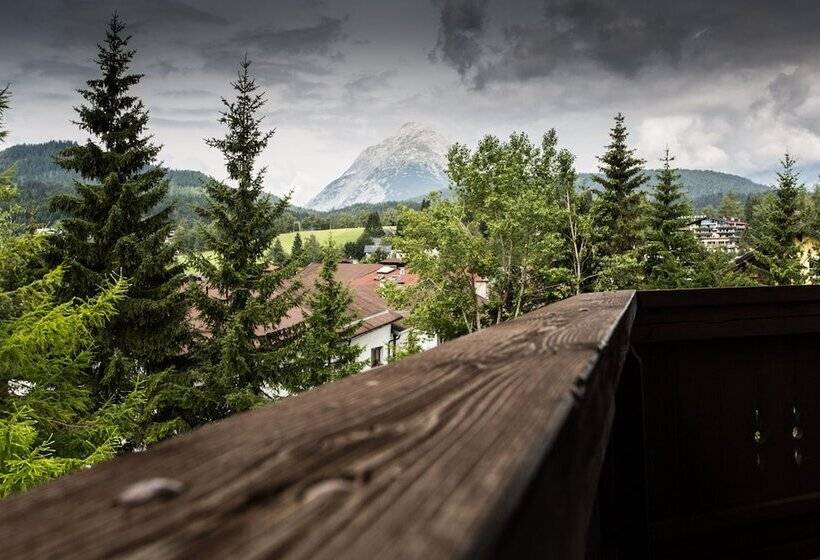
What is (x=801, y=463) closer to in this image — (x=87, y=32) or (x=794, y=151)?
(x=794, y=151)

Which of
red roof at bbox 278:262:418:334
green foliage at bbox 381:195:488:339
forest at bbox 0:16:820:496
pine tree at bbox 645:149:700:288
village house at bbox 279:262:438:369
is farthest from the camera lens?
village house at bbox 279:262:438:369

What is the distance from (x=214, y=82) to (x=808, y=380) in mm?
141407

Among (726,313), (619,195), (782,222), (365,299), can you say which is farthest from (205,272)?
(619,195)

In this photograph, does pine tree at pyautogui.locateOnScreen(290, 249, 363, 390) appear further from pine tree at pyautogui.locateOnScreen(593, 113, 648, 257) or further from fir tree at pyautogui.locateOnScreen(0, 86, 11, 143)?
pine tree at pyautogui.locateOnScreen(593, 113, 648, 257)

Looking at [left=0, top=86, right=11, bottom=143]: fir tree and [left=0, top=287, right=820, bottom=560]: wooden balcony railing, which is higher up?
[left=0, top=86, right=11, bottom=143]: fir tree

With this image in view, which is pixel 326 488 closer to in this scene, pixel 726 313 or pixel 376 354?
pixel 726 313

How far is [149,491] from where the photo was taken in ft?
1.22

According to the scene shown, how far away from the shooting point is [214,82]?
126 m

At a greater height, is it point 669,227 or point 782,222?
point 782,222

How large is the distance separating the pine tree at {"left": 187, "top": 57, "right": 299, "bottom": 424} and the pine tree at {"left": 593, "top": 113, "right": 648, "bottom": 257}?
868 inches

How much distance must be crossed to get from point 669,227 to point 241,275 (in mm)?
20930

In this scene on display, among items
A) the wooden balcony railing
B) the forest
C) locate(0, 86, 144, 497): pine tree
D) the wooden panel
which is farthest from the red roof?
the wooden balcony railing

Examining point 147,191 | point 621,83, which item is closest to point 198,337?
point 147,191

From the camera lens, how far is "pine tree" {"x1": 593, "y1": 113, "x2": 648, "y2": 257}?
30969 mm
